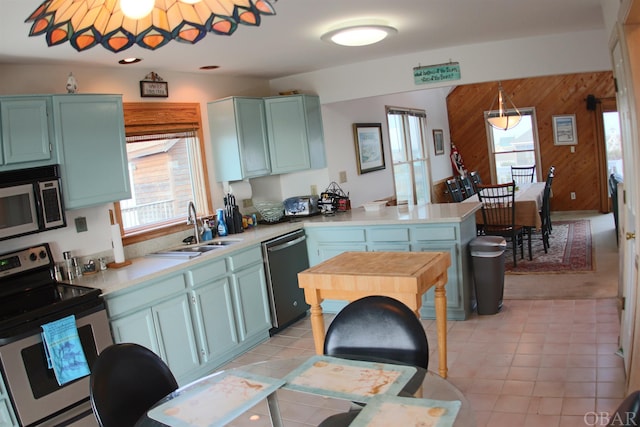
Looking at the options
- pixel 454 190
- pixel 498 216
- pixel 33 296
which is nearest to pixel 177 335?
pixel 33 296

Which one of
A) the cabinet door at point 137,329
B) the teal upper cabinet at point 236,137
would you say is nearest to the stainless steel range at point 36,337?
the cabinet door at point 137,329

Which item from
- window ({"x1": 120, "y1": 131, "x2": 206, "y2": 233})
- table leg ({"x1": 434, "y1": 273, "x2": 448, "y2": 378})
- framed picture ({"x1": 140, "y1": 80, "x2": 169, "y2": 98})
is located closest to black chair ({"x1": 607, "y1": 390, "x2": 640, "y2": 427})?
table leg ({"x1": 434, "y1": 273, "x2": 448, "y2": 378})

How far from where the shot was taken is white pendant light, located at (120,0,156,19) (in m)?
1.25

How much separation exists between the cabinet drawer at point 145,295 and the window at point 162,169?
677 mm

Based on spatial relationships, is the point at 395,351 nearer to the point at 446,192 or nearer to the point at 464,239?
the point at 464,239

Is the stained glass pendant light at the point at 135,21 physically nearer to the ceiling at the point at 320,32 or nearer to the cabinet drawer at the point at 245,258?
the ceiling at the point at 320,32

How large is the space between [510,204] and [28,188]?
4.63 meters

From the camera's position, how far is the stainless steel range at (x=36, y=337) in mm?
2633

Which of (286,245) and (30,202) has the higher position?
(30,202)

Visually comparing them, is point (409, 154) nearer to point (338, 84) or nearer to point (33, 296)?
point (338, 84)

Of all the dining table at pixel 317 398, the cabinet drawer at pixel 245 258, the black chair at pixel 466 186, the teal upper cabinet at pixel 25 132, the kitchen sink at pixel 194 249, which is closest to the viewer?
the dining table at pixel 317 398

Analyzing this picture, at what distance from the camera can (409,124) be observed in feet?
24.8

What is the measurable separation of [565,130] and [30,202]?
7862 millimetres

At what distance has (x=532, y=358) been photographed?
3424 millimetres
